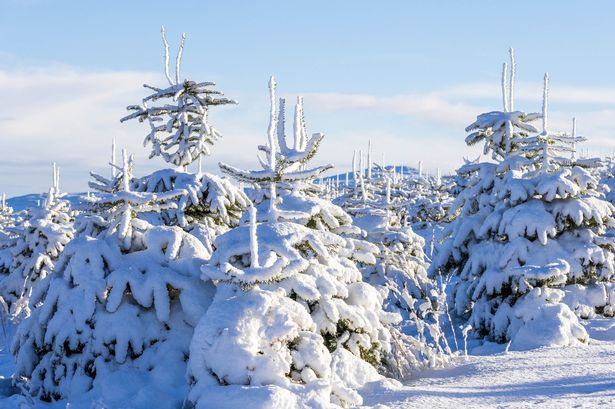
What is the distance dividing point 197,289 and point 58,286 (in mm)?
1645

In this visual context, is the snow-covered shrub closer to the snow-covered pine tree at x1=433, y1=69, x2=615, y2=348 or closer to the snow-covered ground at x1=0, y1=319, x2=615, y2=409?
the snow-covered ground at x1=0, y1=319, x2=615, y2=409

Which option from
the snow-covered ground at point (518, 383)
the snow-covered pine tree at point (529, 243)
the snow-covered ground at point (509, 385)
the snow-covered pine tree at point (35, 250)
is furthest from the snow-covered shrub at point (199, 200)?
the snow-covered pine tree at point (35, 250)

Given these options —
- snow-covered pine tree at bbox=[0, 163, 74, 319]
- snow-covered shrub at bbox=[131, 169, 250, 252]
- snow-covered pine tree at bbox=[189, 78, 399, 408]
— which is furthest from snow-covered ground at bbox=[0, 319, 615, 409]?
snow-covered pine tree at bbox=[0, 163, 74, 319]

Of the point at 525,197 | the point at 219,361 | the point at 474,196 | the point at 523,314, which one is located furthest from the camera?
the point at 474,196

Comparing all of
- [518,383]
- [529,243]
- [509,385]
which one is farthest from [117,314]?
[529,243]

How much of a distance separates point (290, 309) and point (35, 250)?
11954 mm

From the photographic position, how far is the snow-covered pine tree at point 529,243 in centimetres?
1058

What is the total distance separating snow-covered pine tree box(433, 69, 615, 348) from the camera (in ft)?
34.7

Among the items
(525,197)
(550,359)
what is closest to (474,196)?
(525,197)

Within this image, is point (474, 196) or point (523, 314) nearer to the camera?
point (523, 314)

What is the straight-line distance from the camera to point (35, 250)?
16.0m

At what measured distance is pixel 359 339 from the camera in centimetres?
686

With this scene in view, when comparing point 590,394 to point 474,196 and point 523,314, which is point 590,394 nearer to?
point 523,314

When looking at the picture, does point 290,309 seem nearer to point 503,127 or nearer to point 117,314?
point 117,314
